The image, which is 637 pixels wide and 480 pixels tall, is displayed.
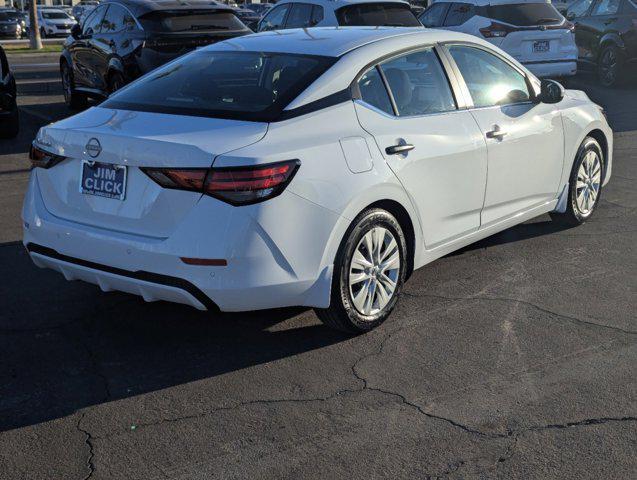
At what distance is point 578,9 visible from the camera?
18469 mm

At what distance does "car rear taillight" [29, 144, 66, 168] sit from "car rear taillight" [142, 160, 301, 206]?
79 centimetres

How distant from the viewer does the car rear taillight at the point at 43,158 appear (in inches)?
197

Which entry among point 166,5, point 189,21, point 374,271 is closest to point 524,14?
point 189,21

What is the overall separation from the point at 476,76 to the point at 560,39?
9.55 meters

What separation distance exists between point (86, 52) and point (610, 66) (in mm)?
8985

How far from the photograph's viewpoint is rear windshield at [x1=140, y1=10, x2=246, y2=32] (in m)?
12.1

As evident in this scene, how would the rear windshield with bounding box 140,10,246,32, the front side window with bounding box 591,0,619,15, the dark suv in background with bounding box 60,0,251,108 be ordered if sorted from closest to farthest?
the dark suv in background with bounding box 60,0,251,108 → the rear windshield with bounding box 140,10,246,32 → the front side window with bounding box 591,0,619,15

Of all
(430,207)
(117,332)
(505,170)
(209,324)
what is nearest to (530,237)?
(505,170)

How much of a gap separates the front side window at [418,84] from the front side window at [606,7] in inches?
485

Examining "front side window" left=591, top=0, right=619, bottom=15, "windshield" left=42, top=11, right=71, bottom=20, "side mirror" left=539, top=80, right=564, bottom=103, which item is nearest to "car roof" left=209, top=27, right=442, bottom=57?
"side mirror" left=539, top=80, right=564, bottom=103

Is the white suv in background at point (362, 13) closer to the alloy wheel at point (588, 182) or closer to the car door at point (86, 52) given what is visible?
the car door at point (86, 52)

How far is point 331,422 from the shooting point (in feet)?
13.8

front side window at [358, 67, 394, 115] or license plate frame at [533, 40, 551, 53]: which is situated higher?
front side window at [358, 67, 394, 115]

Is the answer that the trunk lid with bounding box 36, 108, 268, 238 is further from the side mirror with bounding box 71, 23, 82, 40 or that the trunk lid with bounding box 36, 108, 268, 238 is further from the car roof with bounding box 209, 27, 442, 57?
the side mirror with bounding box 71, 23, 82, 40
